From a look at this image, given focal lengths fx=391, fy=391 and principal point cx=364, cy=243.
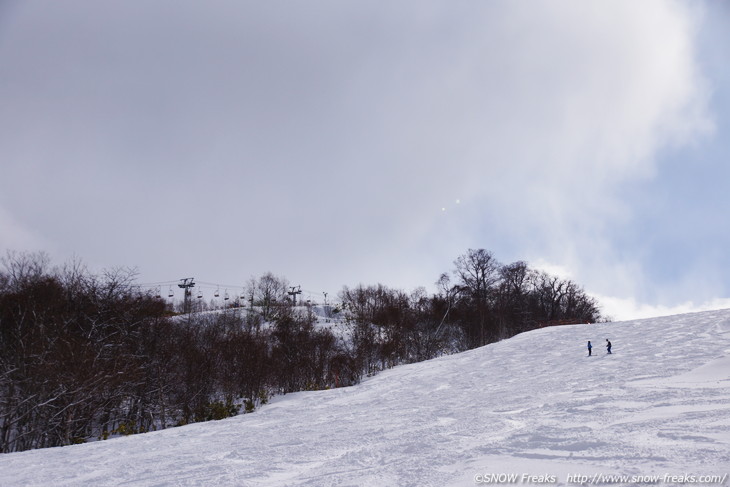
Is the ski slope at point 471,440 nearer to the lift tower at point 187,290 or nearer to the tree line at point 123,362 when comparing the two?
the tree line at point 123,362

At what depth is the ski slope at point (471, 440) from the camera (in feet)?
12.4

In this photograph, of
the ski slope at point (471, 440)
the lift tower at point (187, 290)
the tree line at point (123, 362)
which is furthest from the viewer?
the lift tower at point (187, 290)

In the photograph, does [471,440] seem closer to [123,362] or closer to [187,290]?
[123,362]

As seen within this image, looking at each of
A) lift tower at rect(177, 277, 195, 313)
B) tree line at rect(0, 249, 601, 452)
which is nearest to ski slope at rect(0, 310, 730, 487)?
tree line at rect(0, 249, 601, 452)

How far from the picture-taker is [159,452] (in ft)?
22.7

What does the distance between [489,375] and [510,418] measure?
840 centimetres

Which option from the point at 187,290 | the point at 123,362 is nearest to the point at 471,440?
the point at 123,362

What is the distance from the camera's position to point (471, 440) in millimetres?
5250

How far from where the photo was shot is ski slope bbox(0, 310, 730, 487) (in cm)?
377

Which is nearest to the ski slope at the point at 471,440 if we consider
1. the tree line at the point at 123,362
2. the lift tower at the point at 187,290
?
the tree line at the point at 123,362

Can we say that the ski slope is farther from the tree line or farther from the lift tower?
the lift tower

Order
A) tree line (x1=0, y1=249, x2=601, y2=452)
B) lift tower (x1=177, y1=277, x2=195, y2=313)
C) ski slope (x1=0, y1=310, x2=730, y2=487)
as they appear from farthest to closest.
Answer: lift tower (x1=177, y1=277, x2=195, y2=313) < tree line (x1=0, y1=249, x2=601, y2=452) < ski slope (x1=0, y1=310, x2=730, y2=487)

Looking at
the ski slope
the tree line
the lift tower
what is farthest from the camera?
the lift tower

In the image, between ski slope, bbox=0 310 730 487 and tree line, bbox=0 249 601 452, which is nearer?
ski slope, bbox=0 310 730 487
